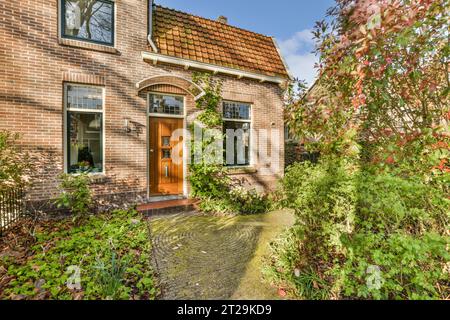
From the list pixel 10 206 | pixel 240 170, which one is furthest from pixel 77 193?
pixel 240 170

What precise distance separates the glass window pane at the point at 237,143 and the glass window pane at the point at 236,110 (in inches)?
8.6

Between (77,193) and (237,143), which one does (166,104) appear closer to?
(237,143)

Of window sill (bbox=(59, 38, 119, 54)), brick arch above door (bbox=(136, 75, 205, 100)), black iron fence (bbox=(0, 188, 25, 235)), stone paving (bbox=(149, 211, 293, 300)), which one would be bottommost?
stone paving (bbox=(149, 211, 293, 300))

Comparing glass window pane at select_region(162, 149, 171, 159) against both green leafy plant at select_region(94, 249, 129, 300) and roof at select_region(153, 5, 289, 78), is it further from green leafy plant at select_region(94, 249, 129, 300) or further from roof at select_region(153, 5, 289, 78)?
green leafy plant at select_region(94, 249, 129, 300)

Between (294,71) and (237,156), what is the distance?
441 cm

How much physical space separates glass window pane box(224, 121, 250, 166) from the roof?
6.65 feet

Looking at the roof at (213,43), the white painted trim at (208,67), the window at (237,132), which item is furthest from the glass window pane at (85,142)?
the window at (237,132)

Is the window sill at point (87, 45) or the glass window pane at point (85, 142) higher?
the window sill at point (87, 45)

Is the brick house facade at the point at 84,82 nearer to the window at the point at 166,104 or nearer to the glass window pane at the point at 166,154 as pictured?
the window at the point at 166,104

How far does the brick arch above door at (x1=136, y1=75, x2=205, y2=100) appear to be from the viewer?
22.4 ft

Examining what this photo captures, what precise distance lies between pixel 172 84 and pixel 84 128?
2.73m

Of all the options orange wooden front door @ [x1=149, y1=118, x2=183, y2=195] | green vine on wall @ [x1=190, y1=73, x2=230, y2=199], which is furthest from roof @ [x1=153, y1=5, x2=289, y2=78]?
orange wooden front door @ [x1=149, y1=118, x2=183, y2=195]

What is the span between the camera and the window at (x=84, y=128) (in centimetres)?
624

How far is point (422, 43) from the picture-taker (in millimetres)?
3230
